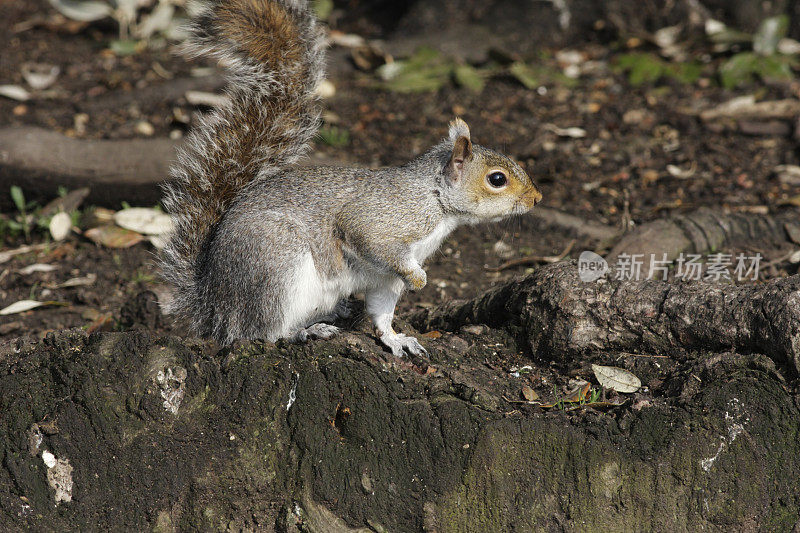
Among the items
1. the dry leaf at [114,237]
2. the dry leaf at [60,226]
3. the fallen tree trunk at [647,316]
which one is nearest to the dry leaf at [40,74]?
the dry leaf at [60,226]

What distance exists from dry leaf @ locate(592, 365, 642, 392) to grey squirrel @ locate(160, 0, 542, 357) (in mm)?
512

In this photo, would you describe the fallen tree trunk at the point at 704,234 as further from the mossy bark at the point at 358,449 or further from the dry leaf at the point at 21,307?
the dry leaf at the point at 21,307

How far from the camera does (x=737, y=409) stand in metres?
1.60

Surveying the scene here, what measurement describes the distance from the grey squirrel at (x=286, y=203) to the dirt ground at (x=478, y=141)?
597 millimetres

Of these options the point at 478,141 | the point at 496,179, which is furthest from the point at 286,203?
the point at 478,141

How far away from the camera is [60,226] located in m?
3.49

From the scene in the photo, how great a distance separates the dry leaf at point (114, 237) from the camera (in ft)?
11.3

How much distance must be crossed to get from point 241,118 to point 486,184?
76cm

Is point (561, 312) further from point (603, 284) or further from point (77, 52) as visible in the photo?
point (77, 52)

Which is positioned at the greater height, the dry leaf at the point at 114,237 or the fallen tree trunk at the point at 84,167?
the fallen tree trunk at the point at 84,167

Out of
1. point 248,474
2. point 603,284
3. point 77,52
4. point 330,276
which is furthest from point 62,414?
point 77,52

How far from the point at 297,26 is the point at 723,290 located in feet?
4.72

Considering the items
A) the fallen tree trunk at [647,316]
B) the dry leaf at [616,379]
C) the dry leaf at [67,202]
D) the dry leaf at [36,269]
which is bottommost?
the dry leaf at [36,269]

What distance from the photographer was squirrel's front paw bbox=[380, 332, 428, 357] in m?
2.00
